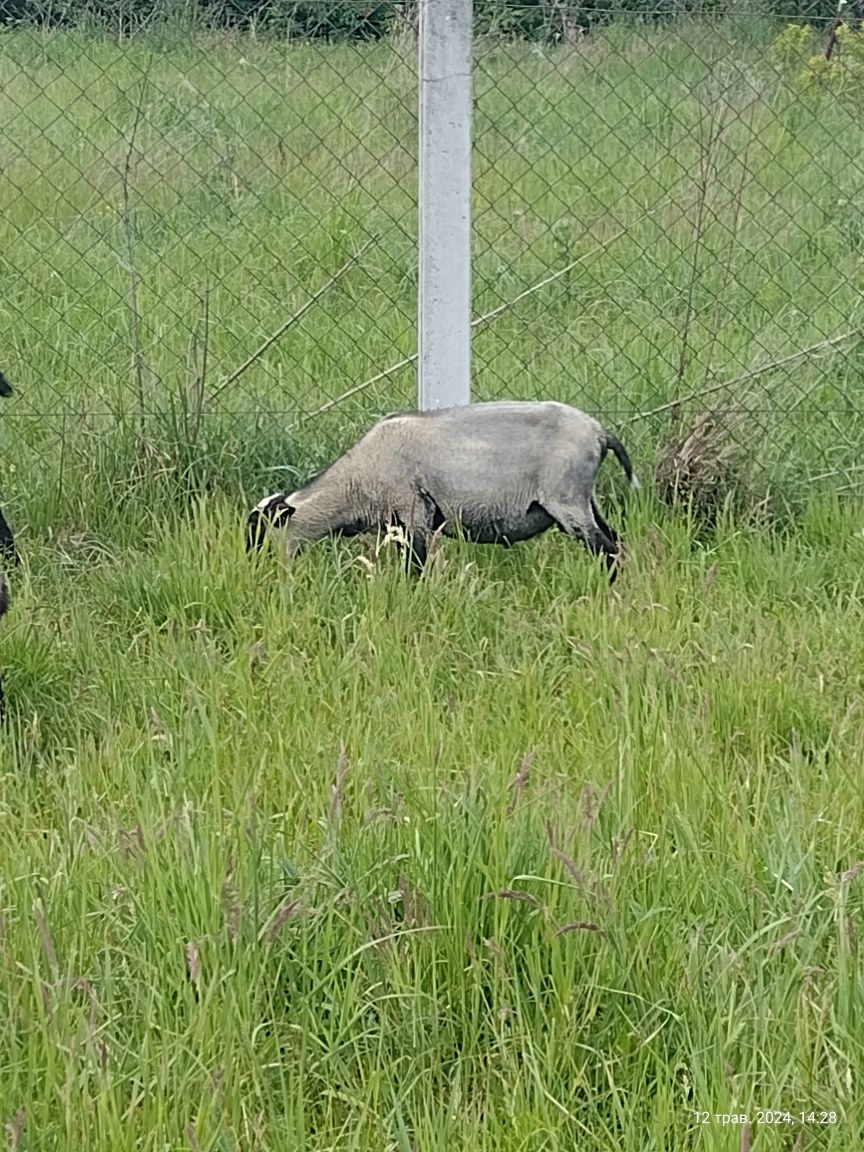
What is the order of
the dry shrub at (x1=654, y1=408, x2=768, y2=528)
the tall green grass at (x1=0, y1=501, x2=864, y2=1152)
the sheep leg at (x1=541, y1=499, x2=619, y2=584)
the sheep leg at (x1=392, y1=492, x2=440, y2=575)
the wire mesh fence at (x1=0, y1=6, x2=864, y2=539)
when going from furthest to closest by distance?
the wire mesh fence at (x1=0, y1=6, x2=864, y2=539) → the dry shrub at (x1=654, y1=408, x2=768, y2=528) → the sheep leg at (x1=392, y1=492, x2=440, y2=575) → the sheep leg at (x1=541, y1=499, x2=619, y2=584) → the tall green grass at (x1=0, y1=501, x2=864, y2=1152)

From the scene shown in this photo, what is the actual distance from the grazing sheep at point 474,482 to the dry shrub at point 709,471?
266 mm

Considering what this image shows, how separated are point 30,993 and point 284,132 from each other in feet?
21.2

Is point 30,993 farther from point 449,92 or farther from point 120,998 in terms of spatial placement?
point 449,92

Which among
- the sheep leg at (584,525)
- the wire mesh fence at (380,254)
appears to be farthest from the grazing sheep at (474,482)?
the wire mesh fence at (380,254)

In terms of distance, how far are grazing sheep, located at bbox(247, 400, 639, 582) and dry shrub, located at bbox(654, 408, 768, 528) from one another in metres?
0.27

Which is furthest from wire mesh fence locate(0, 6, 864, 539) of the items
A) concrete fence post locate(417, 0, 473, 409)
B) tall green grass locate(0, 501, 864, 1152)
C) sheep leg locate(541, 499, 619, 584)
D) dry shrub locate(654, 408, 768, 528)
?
tall green grass locate(0, 501, 864, 1152)

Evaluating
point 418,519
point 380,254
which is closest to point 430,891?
point 418,519

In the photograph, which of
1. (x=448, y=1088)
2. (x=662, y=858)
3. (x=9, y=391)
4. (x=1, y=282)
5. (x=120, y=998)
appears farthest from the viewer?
(x=1, y=282)

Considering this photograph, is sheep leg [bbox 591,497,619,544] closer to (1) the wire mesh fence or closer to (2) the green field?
(2) the green field

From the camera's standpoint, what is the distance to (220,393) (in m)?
5.61

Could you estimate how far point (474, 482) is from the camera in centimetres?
492

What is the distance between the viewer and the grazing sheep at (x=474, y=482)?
15.9 feet

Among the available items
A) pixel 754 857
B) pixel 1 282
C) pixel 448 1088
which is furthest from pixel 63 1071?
pixel 1 282

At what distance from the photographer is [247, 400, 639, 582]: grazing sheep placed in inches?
191
